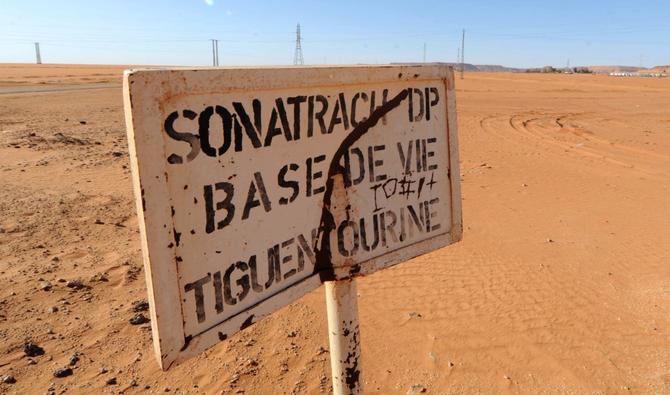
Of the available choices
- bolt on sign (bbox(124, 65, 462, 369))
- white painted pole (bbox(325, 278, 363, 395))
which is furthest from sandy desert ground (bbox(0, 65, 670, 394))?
bolt on sign (bbox(124, 65, 462, 369))

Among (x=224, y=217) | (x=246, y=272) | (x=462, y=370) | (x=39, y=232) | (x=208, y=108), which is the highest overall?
(x=208, y=108)

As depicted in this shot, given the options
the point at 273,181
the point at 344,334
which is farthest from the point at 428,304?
the point at 273,181

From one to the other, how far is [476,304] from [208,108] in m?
3.26

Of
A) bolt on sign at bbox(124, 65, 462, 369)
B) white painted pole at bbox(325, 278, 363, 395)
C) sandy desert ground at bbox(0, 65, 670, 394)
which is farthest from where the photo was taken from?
sandy desert ground at bbox(0, 65, 670, 394)

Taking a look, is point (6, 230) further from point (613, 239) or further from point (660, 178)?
point (660, 178)

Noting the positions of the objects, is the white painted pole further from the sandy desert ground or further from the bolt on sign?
the sandy desert ground

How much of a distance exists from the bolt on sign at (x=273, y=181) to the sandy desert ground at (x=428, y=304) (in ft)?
5.63

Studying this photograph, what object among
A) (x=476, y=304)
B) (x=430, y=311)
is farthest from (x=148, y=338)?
(x=476, y=304)

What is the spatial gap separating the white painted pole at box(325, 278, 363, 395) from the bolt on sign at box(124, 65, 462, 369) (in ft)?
0.33

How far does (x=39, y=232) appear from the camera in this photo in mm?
5121

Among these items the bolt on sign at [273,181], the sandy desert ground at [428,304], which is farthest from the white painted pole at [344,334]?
the sandy desert ground at [428,304]

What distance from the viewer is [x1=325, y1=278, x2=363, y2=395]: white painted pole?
1.52 meters

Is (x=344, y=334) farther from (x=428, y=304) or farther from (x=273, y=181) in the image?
(x=428, y=304)

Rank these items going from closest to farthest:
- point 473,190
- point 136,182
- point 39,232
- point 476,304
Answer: point 136,182
point 476,304
point 39,232
point 473,190
